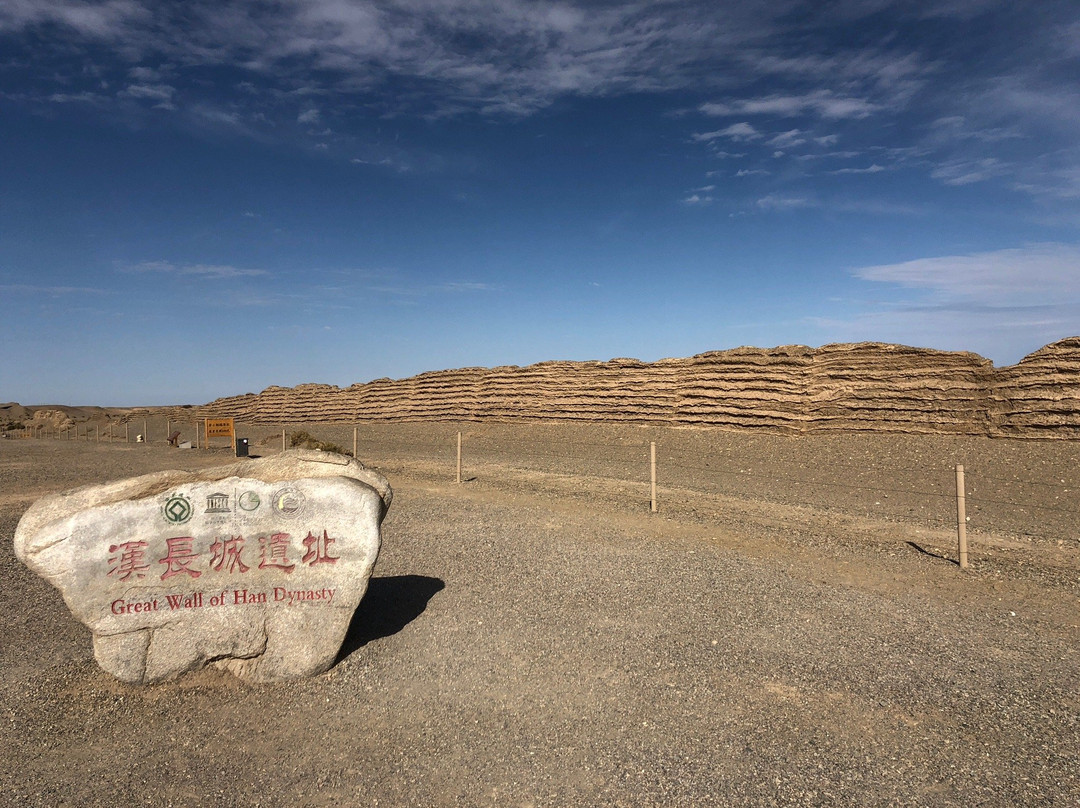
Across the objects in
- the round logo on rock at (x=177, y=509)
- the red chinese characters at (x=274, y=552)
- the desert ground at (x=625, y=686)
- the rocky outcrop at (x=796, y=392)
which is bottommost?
the desert ground at (x=625, y=686)

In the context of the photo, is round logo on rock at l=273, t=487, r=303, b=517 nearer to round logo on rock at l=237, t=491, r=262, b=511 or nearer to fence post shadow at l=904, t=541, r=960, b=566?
round logo on rock at l=237, t=491, r=262, b=511

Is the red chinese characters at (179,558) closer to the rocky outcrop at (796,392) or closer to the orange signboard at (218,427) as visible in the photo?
the rocky outcrop at (796,392)

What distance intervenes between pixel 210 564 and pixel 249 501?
546 mm

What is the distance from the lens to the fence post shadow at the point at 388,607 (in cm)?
577

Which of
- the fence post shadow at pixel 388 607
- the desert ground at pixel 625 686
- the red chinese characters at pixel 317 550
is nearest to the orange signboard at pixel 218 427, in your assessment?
the desert ground at pixel 625 686

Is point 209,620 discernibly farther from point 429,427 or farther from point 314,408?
point 314,408

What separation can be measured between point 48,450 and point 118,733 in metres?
28.3

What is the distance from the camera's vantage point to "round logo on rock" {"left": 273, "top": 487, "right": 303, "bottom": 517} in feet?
A: 17.0

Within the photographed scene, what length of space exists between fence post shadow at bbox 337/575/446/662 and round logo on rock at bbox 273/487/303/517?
86 centimetres

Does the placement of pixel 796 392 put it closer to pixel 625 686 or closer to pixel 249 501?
pixel 625 686

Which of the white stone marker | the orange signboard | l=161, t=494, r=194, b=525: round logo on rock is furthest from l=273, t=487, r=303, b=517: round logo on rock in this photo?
the orange signboard

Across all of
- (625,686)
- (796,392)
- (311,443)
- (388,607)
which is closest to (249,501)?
(388,607)

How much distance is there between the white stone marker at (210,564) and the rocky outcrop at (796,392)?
16.9 m

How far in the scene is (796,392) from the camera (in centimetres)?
2028
